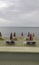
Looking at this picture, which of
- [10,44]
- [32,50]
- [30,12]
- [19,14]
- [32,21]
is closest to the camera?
[32,50]

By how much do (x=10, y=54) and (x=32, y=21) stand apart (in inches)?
87.2

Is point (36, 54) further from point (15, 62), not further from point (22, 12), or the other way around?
point (22, 12)

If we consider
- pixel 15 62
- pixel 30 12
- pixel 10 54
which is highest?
pixel 30 12

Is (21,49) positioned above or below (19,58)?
above

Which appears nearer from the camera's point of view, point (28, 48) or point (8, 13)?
point (28, 48)

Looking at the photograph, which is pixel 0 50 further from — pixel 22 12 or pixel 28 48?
pixel 22 12

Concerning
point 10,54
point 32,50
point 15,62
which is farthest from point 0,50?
point 32,50

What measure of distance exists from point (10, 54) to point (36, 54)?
1.05 ft

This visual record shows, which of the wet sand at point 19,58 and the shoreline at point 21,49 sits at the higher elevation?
the shoreline at point 21,49

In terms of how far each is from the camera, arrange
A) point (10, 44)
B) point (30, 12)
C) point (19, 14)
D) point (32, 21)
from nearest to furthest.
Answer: point (10, 44)
point (32, 21)
point (30, 12)
point (19, 14)

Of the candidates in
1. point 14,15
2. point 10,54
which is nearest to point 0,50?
point 10,54

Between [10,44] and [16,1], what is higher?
[16,1]

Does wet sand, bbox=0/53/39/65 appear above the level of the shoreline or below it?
below

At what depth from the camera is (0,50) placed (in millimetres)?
1579
